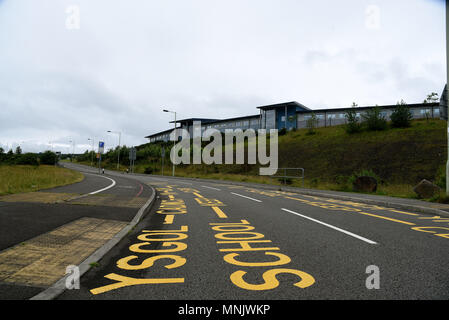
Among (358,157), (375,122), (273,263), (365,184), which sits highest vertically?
(375,122)

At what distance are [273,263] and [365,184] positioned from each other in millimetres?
13943

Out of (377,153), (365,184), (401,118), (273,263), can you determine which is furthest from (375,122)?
(273,263)

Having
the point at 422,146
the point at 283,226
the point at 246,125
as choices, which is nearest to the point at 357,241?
the point at 283,226

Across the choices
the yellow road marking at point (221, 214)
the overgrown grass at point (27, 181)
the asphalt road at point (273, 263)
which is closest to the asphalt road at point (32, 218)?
the asphalt road at point (273, 263)

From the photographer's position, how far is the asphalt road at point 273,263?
2773 mm

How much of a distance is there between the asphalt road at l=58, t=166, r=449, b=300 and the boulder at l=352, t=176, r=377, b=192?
30.2 feet

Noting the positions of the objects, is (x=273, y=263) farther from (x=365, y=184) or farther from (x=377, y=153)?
(x=377, y=153)

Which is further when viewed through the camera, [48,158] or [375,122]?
[48,158]

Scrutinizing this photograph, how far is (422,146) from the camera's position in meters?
28.8

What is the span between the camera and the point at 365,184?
15320 mm

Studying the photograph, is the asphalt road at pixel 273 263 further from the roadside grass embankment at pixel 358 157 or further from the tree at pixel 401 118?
the tree at pixel 401 118

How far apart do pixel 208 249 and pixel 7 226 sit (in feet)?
13.5

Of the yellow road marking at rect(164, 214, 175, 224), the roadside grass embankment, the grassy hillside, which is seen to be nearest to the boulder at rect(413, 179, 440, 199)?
the roadside grass embankment

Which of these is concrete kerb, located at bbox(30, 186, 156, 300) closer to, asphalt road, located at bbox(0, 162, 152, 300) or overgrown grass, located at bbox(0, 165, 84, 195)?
asphalt road, located at bbox(0, 162, 152, 300)
